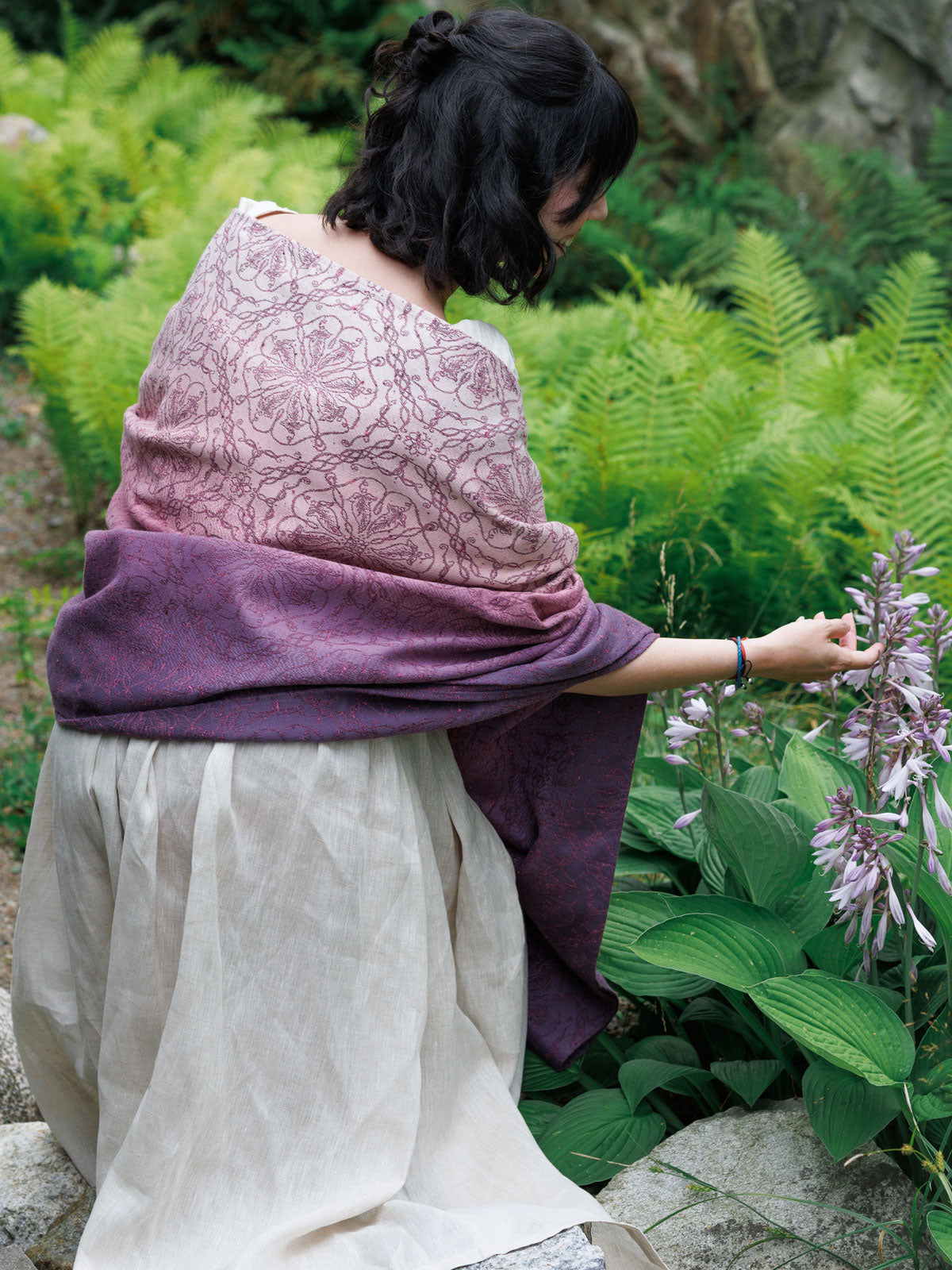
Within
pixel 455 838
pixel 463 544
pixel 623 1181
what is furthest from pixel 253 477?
pixel 623 1181

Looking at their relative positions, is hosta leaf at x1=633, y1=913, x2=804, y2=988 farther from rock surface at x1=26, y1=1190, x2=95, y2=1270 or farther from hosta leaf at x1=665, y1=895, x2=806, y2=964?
rock surface at x1=26, y1=1190, x2=95, y2=1270

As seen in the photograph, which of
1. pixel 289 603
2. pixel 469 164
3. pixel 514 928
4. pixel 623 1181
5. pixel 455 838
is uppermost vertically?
pixel 469 164

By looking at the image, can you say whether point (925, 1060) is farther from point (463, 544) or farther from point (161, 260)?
point (161, 260)

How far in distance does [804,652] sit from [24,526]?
3736mm

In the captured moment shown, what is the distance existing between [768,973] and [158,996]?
86 cm

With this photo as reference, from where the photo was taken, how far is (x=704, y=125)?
7.18 meters

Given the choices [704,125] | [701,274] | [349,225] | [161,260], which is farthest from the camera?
[704,125]

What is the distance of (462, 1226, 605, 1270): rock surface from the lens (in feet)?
4.83

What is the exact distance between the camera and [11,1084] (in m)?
2.17

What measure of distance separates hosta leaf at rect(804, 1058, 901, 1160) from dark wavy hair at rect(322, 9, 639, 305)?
1207 millimetres

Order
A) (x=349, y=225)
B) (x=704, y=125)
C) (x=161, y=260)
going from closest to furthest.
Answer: (x=349, y=225), (x=161, y=260), (x=704, y=125)

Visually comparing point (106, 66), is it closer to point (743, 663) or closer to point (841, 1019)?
point (743, 663)

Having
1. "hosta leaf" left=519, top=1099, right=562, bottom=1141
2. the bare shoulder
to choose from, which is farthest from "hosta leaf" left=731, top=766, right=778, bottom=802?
the bare shoulder

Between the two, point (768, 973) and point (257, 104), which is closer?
point (768, 973)
